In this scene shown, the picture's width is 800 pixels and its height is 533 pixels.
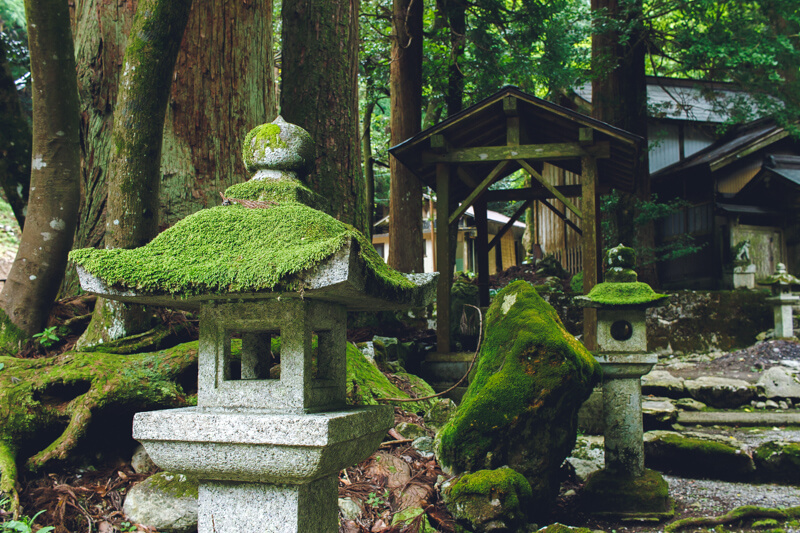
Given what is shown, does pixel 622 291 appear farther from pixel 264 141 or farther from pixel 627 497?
pixel 264 141

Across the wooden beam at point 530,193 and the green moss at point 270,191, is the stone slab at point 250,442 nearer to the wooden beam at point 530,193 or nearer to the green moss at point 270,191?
the green moss at point 270,191

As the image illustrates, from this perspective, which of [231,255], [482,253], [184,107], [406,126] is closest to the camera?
[231,255]

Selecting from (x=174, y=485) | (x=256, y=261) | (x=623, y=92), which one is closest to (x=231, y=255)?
(x=256, y=261)

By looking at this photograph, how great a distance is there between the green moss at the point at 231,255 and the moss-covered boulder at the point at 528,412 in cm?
197

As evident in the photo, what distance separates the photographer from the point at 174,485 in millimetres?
3420

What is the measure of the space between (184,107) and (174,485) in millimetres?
3342

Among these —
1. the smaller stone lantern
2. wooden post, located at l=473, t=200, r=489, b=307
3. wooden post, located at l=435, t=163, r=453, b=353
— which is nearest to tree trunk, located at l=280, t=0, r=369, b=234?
wooden post, located at l=435, t=163, r=453, b=353

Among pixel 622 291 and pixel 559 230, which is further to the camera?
pixel 559 230

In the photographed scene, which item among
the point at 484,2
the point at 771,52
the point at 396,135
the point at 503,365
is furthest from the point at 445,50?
the point at 503,365

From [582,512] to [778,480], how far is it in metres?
2.52

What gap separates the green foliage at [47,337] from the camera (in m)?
4.34

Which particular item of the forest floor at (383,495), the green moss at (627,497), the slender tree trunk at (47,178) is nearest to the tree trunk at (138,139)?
the slender tree trunk at (47,178)

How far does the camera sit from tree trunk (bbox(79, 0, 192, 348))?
13.2 feet

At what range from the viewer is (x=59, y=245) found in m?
4.42
